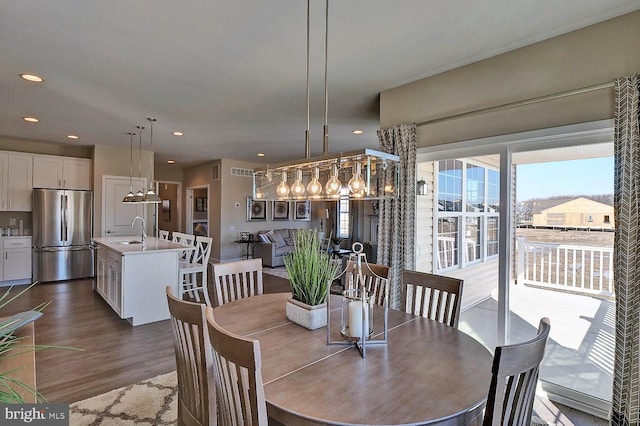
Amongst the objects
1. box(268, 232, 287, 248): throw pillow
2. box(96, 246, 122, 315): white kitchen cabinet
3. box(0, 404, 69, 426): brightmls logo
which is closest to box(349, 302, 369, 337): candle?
box(0, 404, 69, 426): brightmls logo

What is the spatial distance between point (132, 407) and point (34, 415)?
5.76ft

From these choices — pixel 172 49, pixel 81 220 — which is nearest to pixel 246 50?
pixel 172 49

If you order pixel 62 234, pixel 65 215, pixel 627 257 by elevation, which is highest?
pixel 65 215

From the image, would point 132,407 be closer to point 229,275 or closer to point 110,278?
point 229,275

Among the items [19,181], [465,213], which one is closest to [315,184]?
[465,213]

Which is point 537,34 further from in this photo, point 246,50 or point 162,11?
point 162,11

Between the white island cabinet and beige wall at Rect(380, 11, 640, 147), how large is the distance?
11.6 ft

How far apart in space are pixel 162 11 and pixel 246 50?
704mm

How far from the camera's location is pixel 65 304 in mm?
4867

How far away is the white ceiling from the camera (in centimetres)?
222

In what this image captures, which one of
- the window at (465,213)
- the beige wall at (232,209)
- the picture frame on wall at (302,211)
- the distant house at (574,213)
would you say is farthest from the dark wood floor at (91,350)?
the picture frame on wall at (302,211)

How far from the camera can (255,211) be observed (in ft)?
31.1

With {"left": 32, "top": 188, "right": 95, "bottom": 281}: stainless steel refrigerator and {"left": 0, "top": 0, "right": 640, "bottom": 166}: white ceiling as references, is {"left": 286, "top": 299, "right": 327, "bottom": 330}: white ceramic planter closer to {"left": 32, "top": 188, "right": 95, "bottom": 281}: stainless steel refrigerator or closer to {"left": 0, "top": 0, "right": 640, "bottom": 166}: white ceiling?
{"left": 0, "top": 0, "right": 640, "bottom": 166}: white ceiling

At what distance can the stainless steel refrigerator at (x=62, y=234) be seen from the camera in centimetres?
620
